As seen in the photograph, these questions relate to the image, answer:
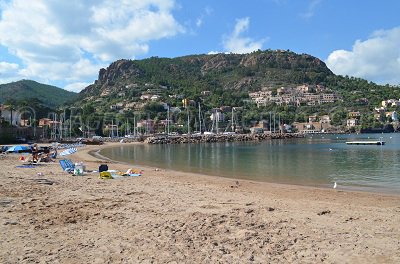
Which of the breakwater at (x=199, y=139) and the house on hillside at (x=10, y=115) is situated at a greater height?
the house on hillside at (x=10, y=115)

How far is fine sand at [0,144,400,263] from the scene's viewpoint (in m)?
6.98

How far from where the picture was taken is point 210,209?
1128 centimetres

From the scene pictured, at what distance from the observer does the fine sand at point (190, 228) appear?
6984mm

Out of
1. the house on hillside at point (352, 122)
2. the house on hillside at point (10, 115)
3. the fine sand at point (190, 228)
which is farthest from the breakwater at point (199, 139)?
the fine sand at point (190, 228)

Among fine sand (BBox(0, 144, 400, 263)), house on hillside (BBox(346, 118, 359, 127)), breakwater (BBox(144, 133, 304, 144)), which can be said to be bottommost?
fine sand (BBox(0, 144, 400, 263))

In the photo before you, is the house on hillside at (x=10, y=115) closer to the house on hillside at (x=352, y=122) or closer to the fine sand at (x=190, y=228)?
the fine sand at (x=190, y=228)

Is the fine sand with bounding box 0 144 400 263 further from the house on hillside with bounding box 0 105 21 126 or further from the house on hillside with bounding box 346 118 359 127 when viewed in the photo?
the house on hillside with bounding box 346 118 359 127

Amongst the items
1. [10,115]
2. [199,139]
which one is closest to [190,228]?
[199,139]

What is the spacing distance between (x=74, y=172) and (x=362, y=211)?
16.3 metres

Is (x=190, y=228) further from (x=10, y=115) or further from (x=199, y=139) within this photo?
(x=10, y=115)

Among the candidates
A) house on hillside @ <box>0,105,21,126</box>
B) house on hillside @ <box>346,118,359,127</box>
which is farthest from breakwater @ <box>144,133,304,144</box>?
house on hillside @ <box>346,118,359,127</box>

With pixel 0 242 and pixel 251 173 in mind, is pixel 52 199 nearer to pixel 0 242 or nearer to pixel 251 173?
pixel 0 242

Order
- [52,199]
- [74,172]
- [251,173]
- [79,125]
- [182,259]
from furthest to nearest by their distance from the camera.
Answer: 1. [79,125]
2. [251,173]
3. [74,172]
4. [52,199]
5. [182,259]

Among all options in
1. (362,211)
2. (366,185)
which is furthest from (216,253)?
(366,185)
